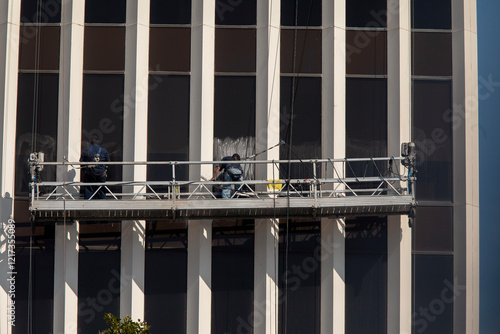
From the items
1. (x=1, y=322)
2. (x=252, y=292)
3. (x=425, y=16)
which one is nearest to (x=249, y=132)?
(x=252, y=292)

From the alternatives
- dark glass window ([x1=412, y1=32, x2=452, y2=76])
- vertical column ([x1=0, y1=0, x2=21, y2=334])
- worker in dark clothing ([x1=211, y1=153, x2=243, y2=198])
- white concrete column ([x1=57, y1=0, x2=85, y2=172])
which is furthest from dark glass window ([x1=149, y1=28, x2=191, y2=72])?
dark glass window ([x1=412, y1=32, x2=452, y2=76])

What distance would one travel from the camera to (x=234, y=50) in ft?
71.1

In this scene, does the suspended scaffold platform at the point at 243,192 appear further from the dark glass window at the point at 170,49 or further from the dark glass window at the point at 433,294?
the dark glass window at the point at 170,49

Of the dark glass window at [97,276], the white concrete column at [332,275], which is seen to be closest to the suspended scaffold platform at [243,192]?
the white concrete column at [332,275]

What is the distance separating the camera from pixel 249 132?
70.5ft

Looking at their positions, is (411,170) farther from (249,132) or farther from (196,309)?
(196,309)

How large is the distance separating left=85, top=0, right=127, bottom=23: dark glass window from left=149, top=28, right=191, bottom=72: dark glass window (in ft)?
3.12

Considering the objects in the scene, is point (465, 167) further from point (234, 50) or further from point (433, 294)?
point (234, 50)

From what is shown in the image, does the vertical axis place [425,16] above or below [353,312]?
above

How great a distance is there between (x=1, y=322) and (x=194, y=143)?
6650 millimetres

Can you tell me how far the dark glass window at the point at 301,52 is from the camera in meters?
21.6

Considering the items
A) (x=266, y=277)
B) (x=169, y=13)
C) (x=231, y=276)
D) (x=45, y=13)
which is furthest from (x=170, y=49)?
(x=266, y=277)

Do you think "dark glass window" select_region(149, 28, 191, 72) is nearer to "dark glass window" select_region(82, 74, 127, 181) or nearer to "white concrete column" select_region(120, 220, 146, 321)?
"dark glass window" select_region(82, 74, 127, 181)

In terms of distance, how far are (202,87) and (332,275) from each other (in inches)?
230
